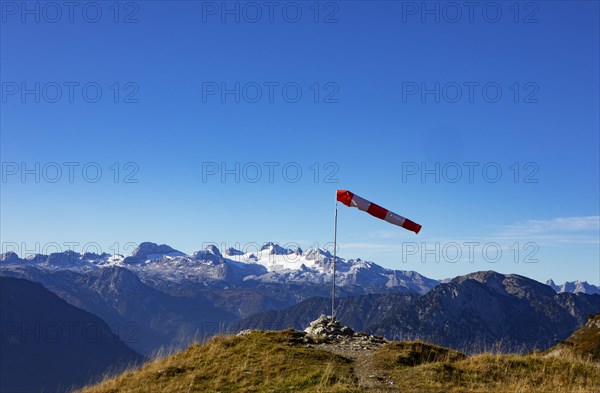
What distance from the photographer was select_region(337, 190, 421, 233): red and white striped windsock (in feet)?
115

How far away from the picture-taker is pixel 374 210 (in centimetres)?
3531

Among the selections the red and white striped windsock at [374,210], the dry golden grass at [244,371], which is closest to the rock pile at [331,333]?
the dry golden grass at [244,371]

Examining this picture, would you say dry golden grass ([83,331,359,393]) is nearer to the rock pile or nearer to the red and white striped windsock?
the rock pile

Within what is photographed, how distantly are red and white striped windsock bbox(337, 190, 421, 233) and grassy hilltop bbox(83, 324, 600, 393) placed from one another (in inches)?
373

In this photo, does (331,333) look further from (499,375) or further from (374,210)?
(499,375)

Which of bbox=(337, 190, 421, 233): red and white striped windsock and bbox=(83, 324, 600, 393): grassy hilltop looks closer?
bbox=(83, 324, 600, 393): grassy hilltop

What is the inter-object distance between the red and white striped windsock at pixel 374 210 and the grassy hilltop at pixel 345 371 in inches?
373

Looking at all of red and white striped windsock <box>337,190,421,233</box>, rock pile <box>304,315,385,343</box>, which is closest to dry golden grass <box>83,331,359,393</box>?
rock pile <box>304,315,385,343</box>

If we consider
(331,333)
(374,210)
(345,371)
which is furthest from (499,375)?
(374,210)

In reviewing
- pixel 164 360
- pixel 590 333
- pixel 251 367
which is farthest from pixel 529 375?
pixel 590 333

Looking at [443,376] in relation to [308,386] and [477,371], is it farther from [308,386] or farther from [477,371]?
[308,386]

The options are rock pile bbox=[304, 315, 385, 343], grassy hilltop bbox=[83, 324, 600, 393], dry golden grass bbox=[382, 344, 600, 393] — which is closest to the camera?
dry golden grass bbox=[382, 344, 600, 393]

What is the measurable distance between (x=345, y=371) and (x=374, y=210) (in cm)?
1467

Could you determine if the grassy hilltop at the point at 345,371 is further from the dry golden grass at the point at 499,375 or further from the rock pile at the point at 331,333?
the rock pile at the point at 331,333
